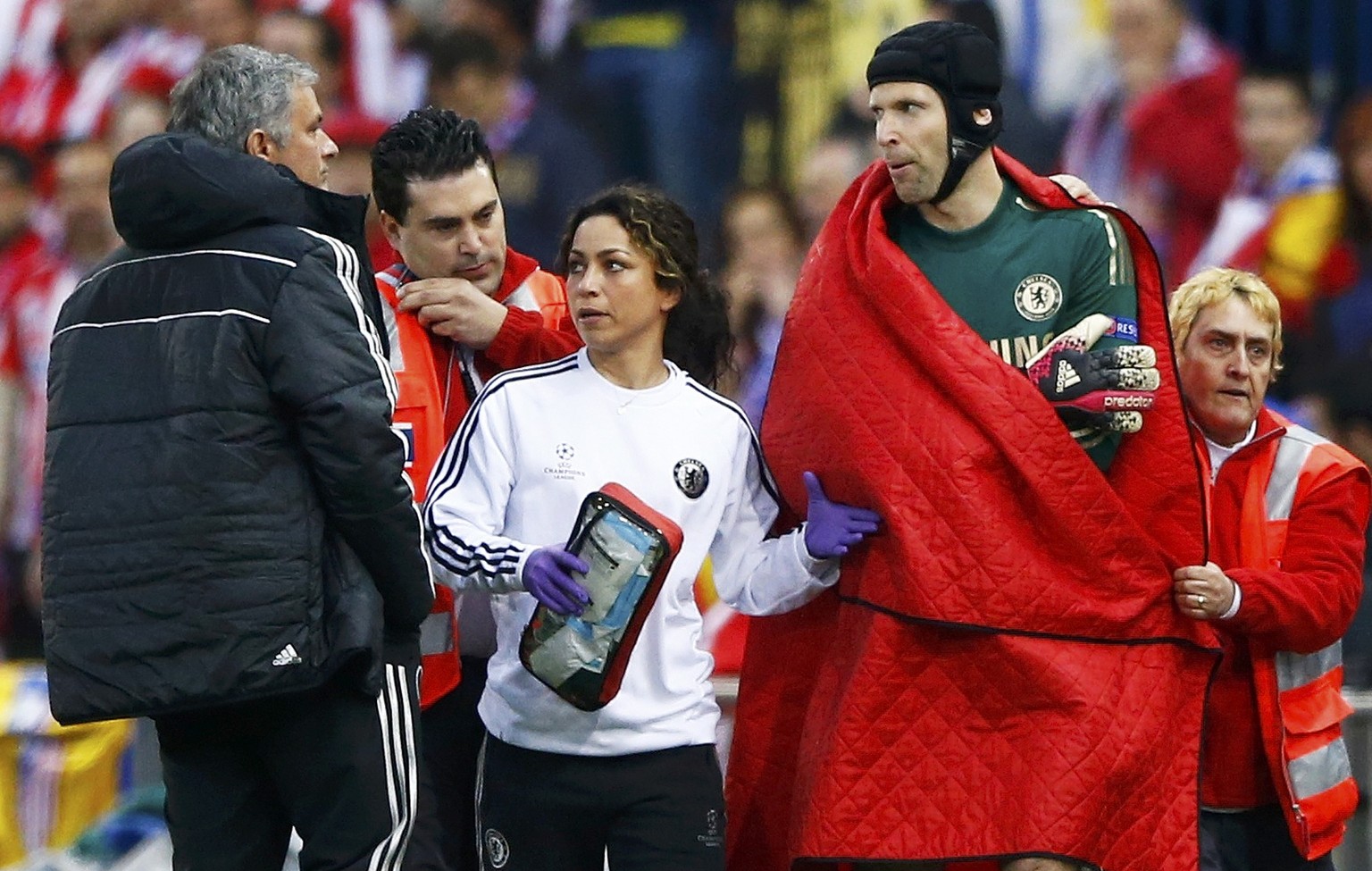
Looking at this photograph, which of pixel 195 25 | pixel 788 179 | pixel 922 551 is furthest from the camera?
pixel 195 25

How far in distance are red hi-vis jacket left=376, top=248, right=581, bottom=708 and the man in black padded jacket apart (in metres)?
0.40

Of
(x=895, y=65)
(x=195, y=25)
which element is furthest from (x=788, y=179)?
(x=895, y=65)

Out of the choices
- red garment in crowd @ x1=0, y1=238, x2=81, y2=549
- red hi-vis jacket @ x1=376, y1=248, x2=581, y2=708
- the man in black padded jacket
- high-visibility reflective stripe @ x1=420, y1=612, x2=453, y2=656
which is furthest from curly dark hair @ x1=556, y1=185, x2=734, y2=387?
red garment in crowd @ x1=0, y1=238, x2=81, y2=549

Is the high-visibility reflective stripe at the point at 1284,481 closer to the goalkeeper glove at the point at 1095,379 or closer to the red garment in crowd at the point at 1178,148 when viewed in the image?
the goalkeeper glove at the point at 1095,379

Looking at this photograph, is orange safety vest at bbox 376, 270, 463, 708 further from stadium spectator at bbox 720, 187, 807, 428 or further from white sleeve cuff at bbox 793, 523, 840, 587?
stadium spectator at bbox 720, 187, 807, 428

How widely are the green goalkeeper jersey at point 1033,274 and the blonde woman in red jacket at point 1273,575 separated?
39 cm

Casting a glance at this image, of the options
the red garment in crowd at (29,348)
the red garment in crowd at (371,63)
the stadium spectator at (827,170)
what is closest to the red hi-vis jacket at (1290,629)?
the stadium spectator at (827,170)

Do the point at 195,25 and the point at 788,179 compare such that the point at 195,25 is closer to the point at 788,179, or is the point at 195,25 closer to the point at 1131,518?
the point at 788,179

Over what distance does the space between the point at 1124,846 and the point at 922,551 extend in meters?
0.67

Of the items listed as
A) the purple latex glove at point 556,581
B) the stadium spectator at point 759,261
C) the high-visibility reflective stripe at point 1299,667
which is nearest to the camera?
the purple latex glove at point 556,581

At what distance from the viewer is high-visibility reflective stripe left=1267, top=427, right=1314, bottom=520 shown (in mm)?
4355

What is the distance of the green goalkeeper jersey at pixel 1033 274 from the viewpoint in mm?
3973

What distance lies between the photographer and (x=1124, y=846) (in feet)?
13.0

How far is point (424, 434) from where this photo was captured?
422cm
